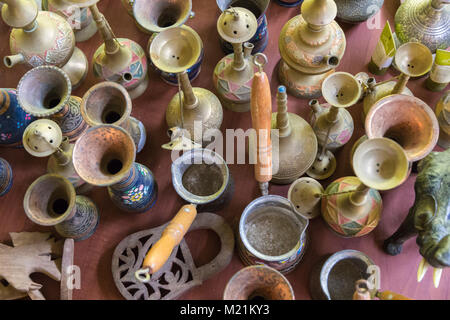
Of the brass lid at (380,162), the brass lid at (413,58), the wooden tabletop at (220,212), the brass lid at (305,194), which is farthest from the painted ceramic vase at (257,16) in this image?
the brass lid at (380,162)

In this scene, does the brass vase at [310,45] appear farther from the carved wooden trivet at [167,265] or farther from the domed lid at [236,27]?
the carved wooden trivet at [167,265]

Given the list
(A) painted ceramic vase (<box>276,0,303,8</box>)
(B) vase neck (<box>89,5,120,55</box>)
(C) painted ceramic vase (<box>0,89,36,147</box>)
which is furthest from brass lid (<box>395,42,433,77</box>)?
(C) painted ceramic vase (<box>0,89,36,147</box>)

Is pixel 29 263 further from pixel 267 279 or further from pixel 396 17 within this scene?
pixel 396 17

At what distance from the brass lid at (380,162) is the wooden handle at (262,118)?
25 centimetres

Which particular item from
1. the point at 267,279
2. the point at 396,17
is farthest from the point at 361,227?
the point at 396,17

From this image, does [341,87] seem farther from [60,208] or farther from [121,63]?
[60,208]

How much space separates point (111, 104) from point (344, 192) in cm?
83

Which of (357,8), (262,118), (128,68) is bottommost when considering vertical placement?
(262,118)

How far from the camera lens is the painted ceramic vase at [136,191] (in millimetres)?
1322

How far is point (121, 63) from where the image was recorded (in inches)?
60.7

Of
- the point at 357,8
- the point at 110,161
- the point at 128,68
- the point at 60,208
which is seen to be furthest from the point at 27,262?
the point at 357,8

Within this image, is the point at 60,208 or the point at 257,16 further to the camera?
the point at 257,16

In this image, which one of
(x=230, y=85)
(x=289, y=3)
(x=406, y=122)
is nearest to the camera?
(x=406, y=122)

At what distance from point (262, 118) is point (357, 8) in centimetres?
88
